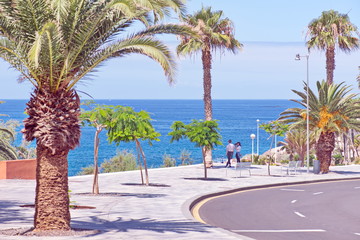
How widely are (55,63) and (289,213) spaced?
9.86 metres

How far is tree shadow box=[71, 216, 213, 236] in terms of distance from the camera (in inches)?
614

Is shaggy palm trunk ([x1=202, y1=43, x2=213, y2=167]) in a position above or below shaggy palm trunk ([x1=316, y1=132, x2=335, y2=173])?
above

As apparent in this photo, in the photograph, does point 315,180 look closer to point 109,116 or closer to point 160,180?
point 160,180

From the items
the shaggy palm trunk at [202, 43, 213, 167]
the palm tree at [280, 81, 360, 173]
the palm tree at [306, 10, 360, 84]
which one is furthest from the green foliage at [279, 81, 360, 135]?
the palm tree at [306, 10, 360, 84]

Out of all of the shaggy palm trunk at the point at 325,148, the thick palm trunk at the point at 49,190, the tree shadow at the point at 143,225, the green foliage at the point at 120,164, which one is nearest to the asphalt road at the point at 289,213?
the tree shadow at the point at 143,225

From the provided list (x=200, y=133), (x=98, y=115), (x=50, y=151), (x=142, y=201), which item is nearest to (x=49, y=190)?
(x=50, y=151)

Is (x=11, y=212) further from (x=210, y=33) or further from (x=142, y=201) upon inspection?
(x=210, y=33)

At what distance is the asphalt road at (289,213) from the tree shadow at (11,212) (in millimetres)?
5162

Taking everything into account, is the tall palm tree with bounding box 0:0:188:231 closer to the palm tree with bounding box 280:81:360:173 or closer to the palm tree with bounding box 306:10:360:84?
the palm tree with bounding box 280:81:360:173

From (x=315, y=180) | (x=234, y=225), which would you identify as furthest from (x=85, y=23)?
(x=315, y=180)

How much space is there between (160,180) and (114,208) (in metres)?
11.7

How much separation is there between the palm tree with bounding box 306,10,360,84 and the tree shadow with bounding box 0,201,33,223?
34950mm

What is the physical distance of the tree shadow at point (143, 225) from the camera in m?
15.6

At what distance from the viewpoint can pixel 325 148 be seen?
130ft
